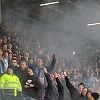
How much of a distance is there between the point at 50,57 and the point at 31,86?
4547 mm

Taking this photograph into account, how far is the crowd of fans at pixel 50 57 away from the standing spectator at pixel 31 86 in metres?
0.32

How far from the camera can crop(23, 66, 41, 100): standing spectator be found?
27.4 feet

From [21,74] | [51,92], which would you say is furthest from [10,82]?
[51,92]

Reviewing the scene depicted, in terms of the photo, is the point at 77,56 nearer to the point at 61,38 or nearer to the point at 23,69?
the point at 61,38

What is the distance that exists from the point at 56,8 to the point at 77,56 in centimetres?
296

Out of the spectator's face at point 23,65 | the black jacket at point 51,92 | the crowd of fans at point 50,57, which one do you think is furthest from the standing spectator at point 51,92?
the spectator's face at point 23,65

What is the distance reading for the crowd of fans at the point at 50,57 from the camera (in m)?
9.55

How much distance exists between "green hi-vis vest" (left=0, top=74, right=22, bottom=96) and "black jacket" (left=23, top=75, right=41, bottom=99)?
0.42 meters

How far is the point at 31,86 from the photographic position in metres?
8.34

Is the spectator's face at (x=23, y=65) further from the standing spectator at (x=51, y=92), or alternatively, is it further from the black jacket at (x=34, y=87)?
the standing spectator at (x=51, y=92)

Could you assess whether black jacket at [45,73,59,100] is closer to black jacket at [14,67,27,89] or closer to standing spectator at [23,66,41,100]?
standing spectator at [23,66,41,100]

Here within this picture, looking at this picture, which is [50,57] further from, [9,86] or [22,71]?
[9,86]

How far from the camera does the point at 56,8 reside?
14250mm

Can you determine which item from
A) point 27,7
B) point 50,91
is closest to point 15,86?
point 50,91
